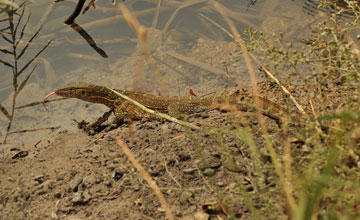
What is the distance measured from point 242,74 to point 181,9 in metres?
3.82

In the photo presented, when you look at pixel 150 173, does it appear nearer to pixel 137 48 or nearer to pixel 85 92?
pixel 85 92

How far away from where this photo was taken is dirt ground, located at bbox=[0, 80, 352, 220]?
90.4 inches

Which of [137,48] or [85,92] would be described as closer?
[85,92]

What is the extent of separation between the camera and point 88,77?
9984 millimetres

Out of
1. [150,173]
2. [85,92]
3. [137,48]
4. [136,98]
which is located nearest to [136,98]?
[136,98]

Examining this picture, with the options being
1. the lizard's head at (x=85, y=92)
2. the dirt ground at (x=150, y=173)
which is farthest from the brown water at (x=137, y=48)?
the dirt ground at (x=150, y=173)

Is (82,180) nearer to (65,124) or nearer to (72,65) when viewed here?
(65,124)

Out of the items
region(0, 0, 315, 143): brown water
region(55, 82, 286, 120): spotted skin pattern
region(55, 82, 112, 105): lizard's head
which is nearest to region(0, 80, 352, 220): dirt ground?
region(55, 82, 286, 120): spotted skin pattern

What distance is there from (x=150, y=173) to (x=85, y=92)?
278cm

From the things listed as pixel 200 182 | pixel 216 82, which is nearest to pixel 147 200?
pixel 200 182

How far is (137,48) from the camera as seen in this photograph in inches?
418

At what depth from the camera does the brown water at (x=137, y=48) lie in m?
9.03

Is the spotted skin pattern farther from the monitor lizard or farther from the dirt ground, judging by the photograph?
the dirt ground

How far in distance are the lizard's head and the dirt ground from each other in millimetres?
1173
